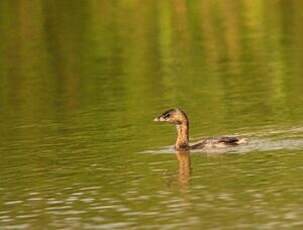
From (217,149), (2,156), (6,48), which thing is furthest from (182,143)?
(6,48)

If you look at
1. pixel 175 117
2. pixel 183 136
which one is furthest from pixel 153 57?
pixel 183 136

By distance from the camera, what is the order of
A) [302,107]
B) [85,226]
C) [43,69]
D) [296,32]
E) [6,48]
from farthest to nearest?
[6,48] → [296,32] → [43,69] → [302,107] → [85,226]

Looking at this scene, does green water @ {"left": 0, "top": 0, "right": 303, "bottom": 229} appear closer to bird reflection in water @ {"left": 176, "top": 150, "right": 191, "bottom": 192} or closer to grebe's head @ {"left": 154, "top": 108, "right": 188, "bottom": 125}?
bird reflection in water @ {"left": 176, "top": 150, "right": 191, "bottom": 192}

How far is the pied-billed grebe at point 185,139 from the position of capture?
26.0 metres

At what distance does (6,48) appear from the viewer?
53469 millimetres

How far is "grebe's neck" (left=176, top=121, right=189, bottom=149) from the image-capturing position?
1052 inches

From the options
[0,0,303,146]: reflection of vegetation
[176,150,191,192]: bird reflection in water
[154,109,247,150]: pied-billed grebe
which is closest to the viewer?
[176,150,191,192]: bird reflection in water

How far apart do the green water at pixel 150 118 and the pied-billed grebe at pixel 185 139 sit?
27 cm

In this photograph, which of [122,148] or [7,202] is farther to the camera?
[122,148]

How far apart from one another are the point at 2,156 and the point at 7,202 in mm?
5250

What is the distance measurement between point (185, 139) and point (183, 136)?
0.33 feet

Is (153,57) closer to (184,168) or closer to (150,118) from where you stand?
(150,118)

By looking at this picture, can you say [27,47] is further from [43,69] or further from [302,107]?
[302,107]

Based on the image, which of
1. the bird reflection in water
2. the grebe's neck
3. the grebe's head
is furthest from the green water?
the grebe's head
